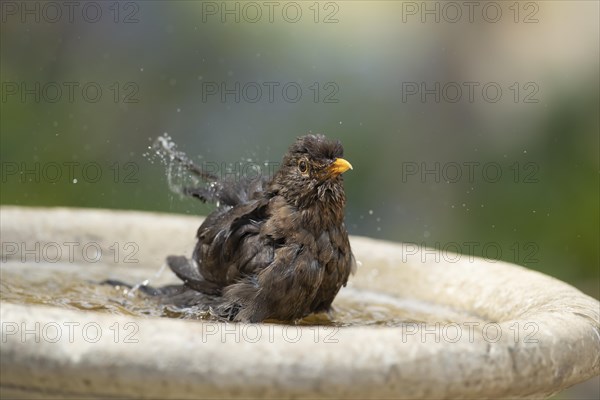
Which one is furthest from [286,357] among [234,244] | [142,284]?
[142,284]

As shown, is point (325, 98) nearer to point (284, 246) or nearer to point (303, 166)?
point (303, 166)

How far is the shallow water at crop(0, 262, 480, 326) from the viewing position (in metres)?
3.90

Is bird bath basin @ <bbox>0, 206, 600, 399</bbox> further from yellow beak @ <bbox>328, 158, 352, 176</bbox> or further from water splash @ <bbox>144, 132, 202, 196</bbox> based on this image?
water splash @ <bbox>144, 132, 202, 196</bbox>

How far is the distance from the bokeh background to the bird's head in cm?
442

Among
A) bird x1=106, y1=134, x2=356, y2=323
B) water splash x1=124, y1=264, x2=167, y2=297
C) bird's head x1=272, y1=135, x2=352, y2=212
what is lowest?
water splash x1=124, y1=264, x2=167, y2=297

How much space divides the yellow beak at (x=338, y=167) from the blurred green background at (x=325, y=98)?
4.46m

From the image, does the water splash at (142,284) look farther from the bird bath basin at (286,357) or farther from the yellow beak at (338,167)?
the bird bath basin at (286,357)

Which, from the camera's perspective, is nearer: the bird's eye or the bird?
the bird

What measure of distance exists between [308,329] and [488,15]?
25.2 feet

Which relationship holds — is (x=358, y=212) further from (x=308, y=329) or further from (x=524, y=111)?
(x=308, y=329)

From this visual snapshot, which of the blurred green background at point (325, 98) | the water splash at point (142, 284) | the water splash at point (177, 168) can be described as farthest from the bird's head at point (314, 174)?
the blurred green background at point (325, 98)

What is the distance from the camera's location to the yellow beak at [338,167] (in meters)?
3.76

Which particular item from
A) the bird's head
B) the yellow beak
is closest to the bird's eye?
the bird's head

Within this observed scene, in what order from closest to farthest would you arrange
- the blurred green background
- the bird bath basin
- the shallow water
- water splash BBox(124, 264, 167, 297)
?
the bird bath basin < the shallow water < water splash BBox(124, 264, 167, 297) < the blurred green background
